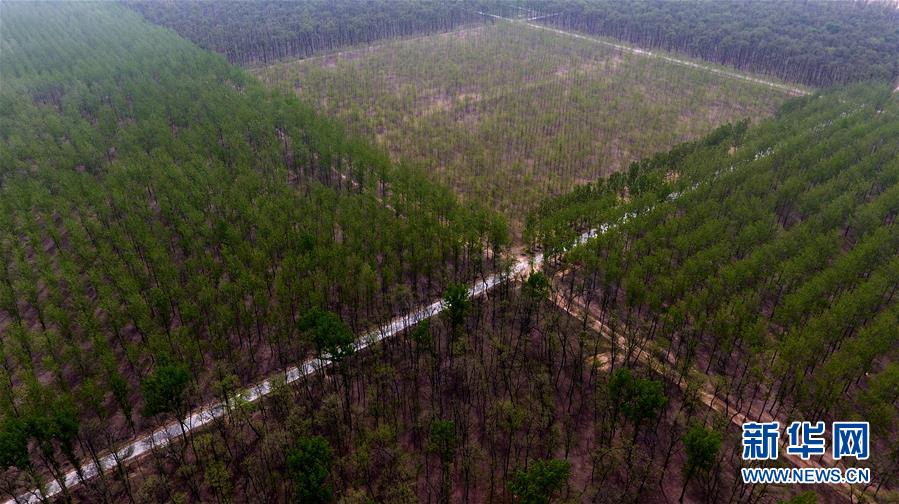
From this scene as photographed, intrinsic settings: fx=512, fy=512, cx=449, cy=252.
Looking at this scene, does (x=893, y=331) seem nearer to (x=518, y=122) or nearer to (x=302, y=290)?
(x=302, y=290)

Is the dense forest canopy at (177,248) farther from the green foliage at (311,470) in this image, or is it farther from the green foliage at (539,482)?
the green foliage at (539,482)

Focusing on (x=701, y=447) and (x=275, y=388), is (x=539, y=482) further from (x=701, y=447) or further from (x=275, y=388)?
(x=275, y=388)

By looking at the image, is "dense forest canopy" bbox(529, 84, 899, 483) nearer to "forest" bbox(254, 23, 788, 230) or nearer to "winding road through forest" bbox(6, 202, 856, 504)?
"winding road through forest" bbox(6, 202, 856, 504)

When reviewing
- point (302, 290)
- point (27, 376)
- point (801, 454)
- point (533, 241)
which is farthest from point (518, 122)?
point (27, 376)

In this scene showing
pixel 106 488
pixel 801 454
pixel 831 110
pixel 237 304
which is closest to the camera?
pixel 106 488

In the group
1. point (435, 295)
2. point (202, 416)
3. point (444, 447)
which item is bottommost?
point (202, 416)

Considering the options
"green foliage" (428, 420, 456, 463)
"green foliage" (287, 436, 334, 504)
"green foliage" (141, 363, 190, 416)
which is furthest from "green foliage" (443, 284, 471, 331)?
"green foliage" (141, 363, 190, 416)

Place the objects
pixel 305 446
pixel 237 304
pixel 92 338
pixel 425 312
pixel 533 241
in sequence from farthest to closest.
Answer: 1. pixel 533 241
2. pixel 425 312
3. pixel 237 304
4. pixel 92 338
5. pixel 305 446

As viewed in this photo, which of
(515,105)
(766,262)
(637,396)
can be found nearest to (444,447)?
(637,396)
